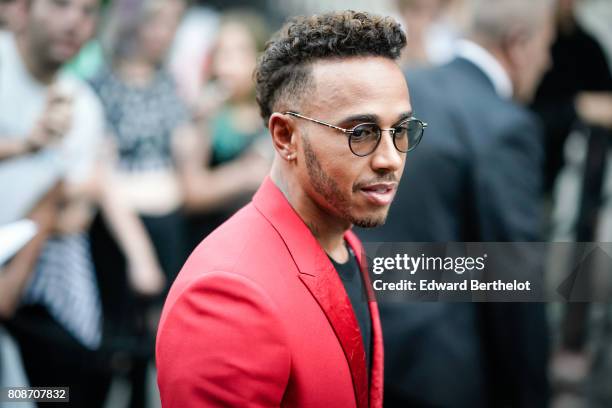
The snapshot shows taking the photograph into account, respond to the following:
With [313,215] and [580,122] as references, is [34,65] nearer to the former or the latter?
[313,215]

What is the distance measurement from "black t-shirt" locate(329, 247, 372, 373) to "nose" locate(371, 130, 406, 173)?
1.05 feet

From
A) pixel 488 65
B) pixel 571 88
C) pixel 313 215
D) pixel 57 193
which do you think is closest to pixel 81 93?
pixel 57 193

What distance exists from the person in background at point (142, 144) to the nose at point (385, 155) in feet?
8.42

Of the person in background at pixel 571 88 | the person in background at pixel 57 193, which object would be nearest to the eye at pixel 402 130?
the person in background at pixel 57 193

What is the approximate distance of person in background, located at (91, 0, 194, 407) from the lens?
4211 millimetres

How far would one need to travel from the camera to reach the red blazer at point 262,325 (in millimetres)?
1729

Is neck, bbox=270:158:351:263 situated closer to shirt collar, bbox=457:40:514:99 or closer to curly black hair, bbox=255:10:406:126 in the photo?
curly black hair, bbox=255:10:406:126

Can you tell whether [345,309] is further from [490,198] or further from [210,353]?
[490,198]

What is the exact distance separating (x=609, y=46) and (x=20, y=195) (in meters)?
6.01

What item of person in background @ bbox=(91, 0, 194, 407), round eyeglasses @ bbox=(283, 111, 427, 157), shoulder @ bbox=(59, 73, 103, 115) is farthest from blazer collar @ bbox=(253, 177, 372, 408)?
person in background @ bbox=(91, 0, 194, 407)

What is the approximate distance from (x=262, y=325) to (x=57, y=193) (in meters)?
2.20

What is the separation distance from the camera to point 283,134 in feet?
6.30

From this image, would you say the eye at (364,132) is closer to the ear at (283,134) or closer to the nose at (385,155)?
the nose at (385,155)

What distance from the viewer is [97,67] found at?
4242 millimetres
